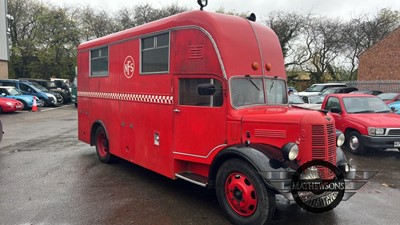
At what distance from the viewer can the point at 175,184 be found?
6.36 metres

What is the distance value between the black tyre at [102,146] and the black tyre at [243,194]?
3.81 meters

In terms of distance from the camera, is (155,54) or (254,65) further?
(155,54)

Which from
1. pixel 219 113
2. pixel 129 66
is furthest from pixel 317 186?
pixel 129 66

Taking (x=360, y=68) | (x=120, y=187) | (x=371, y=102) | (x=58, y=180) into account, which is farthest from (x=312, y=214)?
(x=360, y=68)

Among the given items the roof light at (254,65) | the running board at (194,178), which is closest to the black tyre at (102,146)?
the running board at (194,178)

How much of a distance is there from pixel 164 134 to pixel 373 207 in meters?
3.52

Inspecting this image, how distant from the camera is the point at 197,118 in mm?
5129

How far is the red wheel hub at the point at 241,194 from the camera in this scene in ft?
14.3

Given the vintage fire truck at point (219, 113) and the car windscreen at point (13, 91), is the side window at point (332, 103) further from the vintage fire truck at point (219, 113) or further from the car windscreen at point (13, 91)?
the car windscreen at point (13, 91)

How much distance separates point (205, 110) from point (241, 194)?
1.35 m

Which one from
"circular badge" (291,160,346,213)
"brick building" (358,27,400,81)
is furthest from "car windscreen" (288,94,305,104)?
"brick building" (358,27,400,81)

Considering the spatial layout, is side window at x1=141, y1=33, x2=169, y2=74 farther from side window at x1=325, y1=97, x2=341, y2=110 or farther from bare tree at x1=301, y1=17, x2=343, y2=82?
bare tree at x1=301, y1=17, x2=343, y2=82

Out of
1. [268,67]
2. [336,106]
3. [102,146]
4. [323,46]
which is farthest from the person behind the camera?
[323,46]

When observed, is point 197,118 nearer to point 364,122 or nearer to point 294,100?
point 364,122
